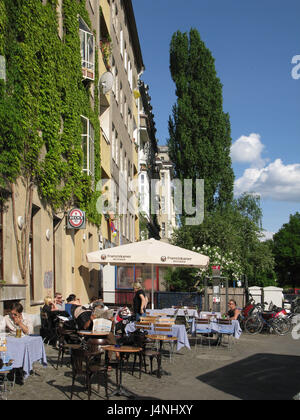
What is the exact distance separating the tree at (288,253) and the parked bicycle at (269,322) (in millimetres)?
63498

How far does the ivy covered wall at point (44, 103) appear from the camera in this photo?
14453mm

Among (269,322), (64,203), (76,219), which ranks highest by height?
(64,203)

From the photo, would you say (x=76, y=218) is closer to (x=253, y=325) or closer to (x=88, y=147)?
(x=88, y=147)

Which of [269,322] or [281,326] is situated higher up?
[269,322]

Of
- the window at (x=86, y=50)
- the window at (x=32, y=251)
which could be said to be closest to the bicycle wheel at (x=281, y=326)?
the window at (x=32, y=251)

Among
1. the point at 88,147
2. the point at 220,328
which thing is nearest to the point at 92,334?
the point at 220,328

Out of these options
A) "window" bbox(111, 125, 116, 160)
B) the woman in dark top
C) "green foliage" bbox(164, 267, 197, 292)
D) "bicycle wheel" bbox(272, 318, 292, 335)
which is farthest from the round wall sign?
"window" bbox(111, 125, 116, 160)

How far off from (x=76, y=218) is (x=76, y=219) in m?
0.04

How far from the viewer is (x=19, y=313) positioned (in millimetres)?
10961

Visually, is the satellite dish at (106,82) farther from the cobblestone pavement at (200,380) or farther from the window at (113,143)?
the cobblestone pavement at (200,380)

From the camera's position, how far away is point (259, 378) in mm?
11117

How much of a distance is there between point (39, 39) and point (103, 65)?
12042 millimetres

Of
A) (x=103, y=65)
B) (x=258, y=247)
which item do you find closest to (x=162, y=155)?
(x=258, y=247)
